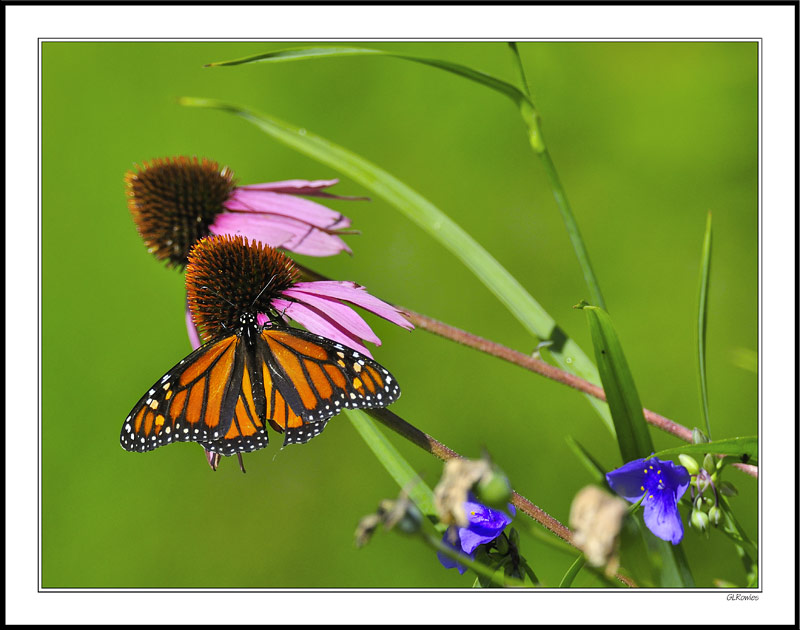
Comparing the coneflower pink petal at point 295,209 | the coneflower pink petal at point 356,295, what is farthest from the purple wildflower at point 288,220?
the coneflower pink petal at point 356,295

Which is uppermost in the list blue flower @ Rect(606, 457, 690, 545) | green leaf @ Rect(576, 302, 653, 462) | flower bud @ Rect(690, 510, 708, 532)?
green leaf @ Rect(576, 302, 653, 462)

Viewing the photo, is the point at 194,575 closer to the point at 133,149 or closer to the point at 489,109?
the point at 133,149

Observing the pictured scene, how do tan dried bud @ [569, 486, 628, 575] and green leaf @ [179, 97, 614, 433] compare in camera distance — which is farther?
green leaf @ [179, 97, 614, 433]

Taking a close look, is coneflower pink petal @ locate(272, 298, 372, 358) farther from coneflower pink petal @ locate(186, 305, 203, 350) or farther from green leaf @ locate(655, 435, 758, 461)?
green leaf @ locate(655, 435, 758, 461)

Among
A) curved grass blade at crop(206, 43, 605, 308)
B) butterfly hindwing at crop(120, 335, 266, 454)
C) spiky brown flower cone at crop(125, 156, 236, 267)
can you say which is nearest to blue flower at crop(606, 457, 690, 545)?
curved grass blade at crop(206, 43, 605, 308)

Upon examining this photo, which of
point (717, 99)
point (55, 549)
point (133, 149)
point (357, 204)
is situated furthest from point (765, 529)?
point (133, 149)

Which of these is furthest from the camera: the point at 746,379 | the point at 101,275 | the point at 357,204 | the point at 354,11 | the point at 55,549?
the point at 357,204

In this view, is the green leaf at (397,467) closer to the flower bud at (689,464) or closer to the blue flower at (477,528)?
the blue flower at (477,528)
